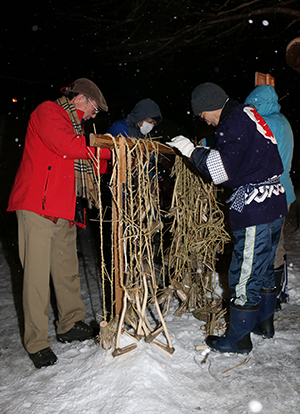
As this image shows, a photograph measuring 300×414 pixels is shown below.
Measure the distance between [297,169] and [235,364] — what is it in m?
11.7

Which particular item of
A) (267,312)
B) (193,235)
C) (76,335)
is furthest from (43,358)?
(267,312)

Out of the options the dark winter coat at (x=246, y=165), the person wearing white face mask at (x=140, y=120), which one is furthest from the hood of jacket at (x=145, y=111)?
the dark winter coat at (x=246, y=165)

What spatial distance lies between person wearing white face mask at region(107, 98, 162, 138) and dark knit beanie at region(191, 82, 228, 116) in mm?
709

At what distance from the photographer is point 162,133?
29.5ft

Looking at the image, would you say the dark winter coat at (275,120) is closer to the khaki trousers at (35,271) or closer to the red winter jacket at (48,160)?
the red winter jacket at (48,160)

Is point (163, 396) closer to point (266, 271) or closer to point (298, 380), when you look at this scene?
point (298, 380)

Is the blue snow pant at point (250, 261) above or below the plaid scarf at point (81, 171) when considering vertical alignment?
below

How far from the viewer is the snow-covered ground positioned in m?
1.60

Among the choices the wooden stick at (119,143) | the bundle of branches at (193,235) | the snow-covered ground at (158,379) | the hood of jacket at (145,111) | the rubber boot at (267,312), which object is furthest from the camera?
the hood of jacket at (145,111)

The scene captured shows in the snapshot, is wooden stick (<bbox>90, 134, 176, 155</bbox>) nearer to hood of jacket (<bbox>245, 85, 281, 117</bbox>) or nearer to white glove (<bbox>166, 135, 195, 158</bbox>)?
white glove (<bbox>166, 135, 195, 158</bbox>)

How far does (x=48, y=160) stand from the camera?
1.98 meters

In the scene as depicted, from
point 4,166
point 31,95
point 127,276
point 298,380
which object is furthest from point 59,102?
point 31,95

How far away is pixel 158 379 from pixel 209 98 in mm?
1818

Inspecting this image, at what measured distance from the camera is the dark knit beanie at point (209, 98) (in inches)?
79.4
